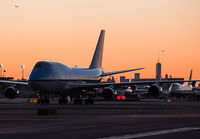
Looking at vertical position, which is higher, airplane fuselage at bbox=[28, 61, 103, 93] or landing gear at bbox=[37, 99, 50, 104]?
airplane fuselage at bbox=[28, 61, 103, 93]

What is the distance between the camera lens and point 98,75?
72.5 m

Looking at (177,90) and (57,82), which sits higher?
(57,82)

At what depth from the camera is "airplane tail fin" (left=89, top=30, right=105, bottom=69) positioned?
74625mm

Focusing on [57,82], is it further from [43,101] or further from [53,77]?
[43,101]

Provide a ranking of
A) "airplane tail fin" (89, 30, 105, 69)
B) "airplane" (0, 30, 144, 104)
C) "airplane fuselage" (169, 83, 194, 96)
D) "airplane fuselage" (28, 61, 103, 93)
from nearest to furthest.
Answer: "airplane fuselage" (28, 61, 103, 93), "airplane" (0, 30, 144, 104), "airplane tail fin" (89, 30, 105, 69), "airplane fuselage" (169, 83, 194, 96)

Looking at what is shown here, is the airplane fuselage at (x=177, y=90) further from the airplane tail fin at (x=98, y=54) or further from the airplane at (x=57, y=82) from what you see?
the airplane at (x=57, y=82)

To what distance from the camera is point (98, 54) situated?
7638 centimetres

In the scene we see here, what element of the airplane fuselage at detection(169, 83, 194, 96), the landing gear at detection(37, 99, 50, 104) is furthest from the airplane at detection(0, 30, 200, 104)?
the airplane fuselage at detection(169, 83, 194, 96)

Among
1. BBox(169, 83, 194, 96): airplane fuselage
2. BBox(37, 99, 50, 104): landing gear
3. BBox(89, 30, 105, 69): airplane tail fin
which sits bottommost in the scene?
BBox(37, 99, 50, 104): landing gear

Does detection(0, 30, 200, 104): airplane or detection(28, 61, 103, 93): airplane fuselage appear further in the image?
detection(0, 30, 200, 104): airplane

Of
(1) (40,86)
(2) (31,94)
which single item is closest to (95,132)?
(1) (40,86)

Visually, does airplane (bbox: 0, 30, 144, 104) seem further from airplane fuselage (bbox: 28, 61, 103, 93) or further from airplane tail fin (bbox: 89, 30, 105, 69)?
airplane tail fin (bbox: 89, 30, 105, 69)

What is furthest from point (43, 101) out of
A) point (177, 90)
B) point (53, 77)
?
point (177, 90)

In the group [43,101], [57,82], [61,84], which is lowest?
[43,101]
